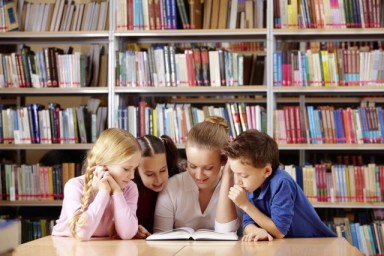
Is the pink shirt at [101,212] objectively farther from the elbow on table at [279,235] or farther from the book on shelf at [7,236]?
the book on shelf at [7,236]

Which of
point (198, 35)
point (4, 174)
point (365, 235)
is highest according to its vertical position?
point (198, 35)

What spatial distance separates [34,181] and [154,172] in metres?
2.23

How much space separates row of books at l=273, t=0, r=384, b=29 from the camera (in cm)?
482

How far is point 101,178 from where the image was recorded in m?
2.75

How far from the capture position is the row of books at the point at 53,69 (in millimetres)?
5031

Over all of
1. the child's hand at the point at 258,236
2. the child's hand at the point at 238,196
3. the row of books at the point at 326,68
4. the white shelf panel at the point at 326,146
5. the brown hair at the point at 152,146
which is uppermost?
the row of books at the point at 326,68

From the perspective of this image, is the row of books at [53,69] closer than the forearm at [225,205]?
No

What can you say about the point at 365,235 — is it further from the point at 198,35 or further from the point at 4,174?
the point at 4,174

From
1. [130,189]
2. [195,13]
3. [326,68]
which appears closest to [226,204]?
[130,189]

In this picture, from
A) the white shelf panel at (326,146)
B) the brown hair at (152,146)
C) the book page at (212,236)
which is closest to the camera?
the book page at (212,236)

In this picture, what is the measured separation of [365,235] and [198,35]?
1682 millimetres

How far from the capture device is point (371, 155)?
5.14 m

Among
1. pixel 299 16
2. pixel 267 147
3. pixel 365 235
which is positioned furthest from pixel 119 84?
pixel 267 147

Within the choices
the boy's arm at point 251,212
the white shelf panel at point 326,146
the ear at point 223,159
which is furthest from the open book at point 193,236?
the white shelf panel at point 326,146
